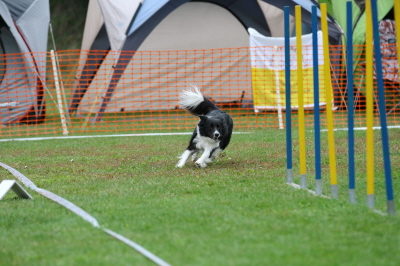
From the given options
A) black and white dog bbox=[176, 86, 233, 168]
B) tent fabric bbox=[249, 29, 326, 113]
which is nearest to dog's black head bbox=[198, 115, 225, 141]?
black and white dog bbox=[176, 86, 233, 168]

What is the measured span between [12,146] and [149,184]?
14.5 feet

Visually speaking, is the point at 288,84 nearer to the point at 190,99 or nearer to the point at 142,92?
the point at 190,99

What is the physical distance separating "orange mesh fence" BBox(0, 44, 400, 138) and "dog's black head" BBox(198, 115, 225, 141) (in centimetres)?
427

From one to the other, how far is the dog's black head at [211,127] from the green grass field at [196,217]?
1.23 ft

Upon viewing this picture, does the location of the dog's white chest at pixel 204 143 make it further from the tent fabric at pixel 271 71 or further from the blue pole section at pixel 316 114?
the tent fabric at pixel 271 71

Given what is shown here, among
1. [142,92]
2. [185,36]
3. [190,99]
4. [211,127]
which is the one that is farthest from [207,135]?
[185,36]

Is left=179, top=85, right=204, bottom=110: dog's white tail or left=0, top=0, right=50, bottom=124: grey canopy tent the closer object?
left=179, top=85, right=204, bottom=110: dog's white tail

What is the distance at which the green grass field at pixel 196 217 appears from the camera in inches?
124

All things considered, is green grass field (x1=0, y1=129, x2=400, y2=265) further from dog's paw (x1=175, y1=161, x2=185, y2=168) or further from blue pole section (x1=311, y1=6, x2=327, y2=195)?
blue pole section (x1=311, y1=6, x2=327, y2=195)

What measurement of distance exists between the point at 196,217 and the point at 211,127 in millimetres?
2780

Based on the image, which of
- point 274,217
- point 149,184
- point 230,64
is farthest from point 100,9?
point 274,217

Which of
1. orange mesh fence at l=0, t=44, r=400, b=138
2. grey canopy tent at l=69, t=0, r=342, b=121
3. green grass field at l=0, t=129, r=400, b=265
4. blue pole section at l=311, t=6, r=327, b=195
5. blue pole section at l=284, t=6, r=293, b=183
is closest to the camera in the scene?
green grass field at l=0, t=129, r=400, b=265

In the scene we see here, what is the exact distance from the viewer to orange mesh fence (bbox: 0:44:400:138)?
11.5 metres

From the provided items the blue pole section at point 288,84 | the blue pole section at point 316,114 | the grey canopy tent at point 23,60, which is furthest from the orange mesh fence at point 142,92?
the blue pole section at point 316,114
